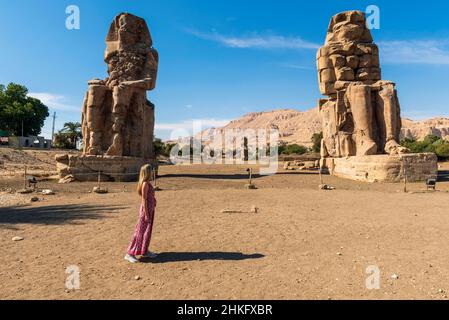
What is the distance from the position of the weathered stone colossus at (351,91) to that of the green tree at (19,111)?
137 ft

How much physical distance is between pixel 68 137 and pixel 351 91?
4514 cm

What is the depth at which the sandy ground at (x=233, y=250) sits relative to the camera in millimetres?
3223

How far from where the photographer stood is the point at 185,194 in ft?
34.5

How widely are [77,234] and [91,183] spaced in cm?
850

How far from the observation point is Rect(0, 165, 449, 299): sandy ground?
3223mm

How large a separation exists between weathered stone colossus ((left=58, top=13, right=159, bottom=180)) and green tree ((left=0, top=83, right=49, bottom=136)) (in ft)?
112

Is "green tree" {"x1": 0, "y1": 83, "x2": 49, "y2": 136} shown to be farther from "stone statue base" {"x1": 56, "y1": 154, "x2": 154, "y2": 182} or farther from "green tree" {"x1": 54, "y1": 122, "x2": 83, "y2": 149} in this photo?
"stone statue base" {"x1": 56, "y1": 154, "x2": 154, "y2": 182}

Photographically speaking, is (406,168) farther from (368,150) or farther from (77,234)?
(77,234)

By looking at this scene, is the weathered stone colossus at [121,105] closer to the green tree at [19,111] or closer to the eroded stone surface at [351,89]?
the eroded stone surface at [351,89]

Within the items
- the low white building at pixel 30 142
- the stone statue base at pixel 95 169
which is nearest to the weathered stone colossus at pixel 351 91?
the stone statue base at pixel 95 169

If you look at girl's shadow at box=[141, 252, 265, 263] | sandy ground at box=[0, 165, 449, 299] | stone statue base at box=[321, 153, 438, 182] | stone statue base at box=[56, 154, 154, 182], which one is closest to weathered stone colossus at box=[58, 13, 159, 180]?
stone statue base at box=[56, 154, 154, 182]

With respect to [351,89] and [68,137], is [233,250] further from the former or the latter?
[68,137]

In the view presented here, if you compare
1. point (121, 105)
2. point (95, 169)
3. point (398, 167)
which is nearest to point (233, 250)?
point (398, 167)

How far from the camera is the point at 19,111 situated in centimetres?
4297
